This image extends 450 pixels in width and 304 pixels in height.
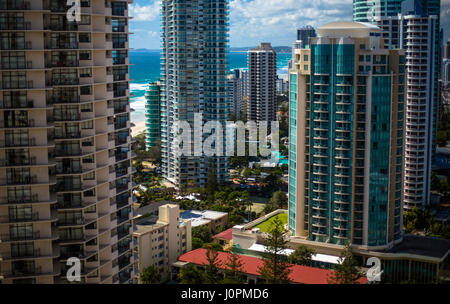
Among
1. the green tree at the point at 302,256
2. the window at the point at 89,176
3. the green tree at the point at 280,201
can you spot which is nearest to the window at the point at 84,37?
the window at the point at 89,176

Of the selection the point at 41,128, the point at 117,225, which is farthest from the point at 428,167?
the point at 41,128

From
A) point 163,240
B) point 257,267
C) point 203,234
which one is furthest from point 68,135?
point 203,234

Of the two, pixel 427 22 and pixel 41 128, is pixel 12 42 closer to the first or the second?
pixel 41 128

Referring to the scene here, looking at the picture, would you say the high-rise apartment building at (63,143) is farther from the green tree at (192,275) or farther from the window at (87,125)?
the green tree at (192,275)

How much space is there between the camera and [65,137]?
8961 millimetres

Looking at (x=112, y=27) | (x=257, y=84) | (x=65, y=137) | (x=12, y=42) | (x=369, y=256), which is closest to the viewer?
(x=12, y=42)

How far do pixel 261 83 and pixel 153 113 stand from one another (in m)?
9.54

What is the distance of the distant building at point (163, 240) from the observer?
14.3 metres

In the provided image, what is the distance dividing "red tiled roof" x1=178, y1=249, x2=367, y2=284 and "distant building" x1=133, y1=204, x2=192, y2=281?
0.42 metres

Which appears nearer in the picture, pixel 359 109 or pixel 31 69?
pixel 31 69

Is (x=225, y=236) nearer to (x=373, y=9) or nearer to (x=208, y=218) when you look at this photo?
(x=208, y=218)

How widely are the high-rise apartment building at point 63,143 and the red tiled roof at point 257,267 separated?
4.05 metres

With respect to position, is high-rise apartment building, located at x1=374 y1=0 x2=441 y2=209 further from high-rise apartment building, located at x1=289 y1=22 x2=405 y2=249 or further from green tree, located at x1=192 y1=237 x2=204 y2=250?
green tree, located at x1=192 y1=237 x2=204 y2=250

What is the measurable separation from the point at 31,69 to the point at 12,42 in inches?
18.7
